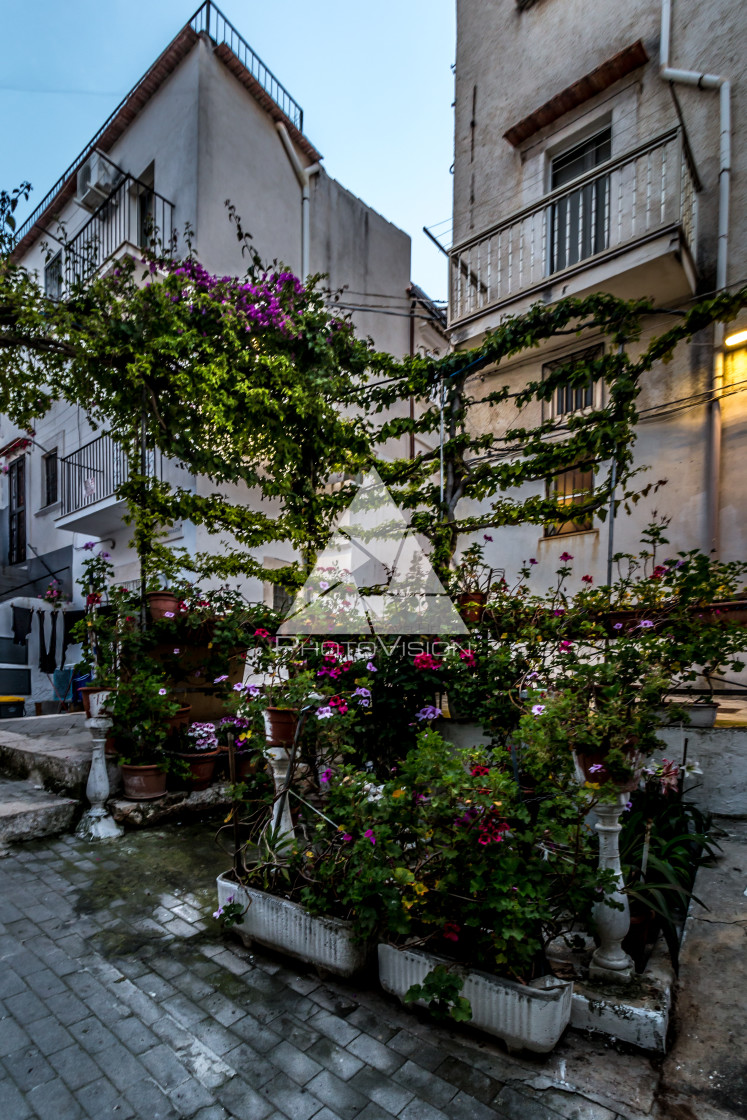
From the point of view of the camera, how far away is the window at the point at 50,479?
11.5 meters

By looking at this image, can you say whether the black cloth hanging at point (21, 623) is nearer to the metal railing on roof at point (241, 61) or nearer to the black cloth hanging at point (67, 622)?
the black cloth hanging at point (67, 622)

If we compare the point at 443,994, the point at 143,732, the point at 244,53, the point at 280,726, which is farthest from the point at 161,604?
the point at 244,53

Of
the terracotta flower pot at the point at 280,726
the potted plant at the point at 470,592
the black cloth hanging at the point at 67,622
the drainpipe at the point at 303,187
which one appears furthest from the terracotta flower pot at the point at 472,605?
the black cloth hanging at the point at 67,622

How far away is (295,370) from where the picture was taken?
5.77 meters

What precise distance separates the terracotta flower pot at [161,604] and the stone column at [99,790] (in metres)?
0.81

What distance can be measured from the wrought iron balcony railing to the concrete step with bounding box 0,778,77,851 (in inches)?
198

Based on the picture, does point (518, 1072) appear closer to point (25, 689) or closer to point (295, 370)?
point (295, 370)

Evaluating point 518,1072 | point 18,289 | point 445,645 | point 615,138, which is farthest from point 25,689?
point 615,138

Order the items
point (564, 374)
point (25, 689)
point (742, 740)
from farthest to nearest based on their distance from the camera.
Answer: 1. point (25, 689)
2. point (564, 374)
3. point (742, 740)

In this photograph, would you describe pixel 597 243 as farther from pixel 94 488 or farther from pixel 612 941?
pixel 94 488

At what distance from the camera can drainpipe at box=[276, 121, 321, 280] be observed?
9.90 m

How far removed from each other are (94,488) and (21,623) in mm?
3692

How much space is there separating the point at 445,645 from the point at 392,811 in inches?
80.1

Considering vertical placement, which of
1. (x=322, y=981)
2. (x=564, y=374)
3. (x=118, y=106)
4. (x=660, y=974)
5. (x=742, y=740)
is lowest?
(x=322, y=981)
